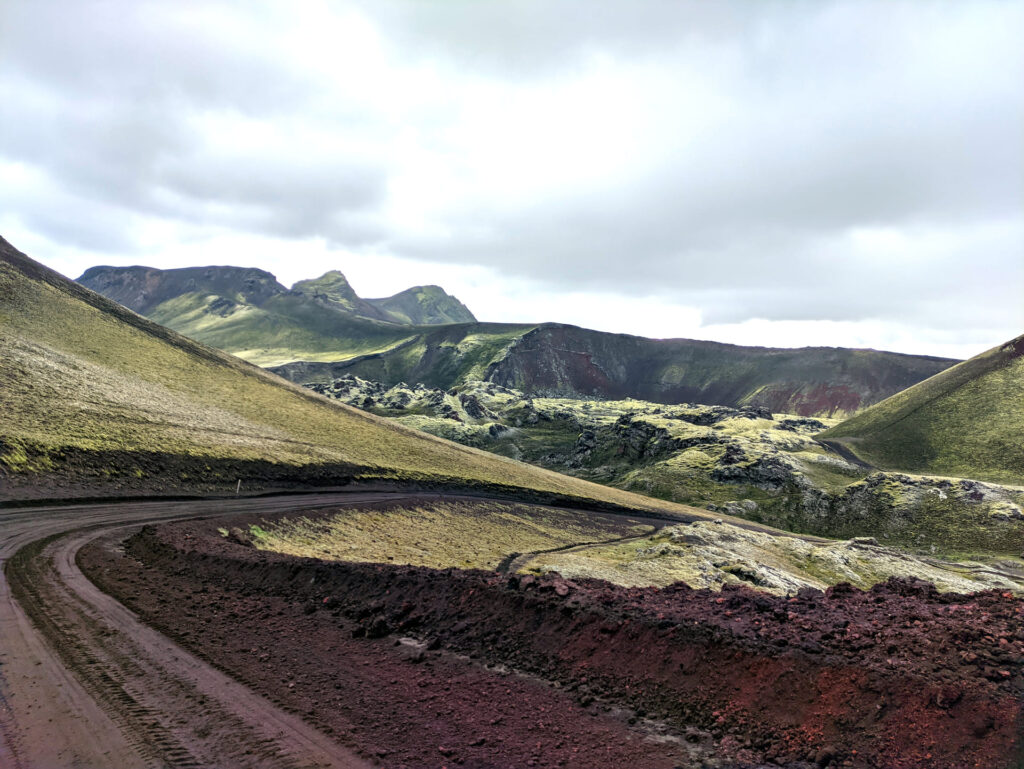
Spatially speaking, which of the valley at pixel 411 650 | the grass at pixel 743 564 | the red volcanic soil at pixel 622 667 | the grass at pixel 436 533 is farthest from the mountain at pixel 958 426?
the red volcanic soil at pixel 622 667

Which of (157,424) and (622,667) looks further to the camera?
(157,424)

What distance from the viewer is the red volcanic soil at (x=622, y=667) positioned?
9.41 metres

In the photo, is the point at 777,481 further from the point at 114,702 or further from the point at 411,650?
the point at 114,702

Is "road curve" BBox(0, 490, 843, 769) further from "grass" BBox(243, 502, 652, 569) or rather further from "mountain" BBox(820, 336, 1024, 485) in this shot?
"mountain" BBox(820, 336, 1024, 485)

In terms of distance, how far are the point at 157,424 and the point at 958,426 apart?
190 metres

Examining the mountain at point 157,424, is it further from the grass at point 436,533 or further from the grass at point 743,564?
the grass at point 743,564

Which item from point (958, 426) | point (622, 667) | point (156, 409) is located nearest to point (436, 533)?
point (622, 667)

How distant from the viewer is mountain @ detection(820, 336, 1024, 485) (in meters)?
125

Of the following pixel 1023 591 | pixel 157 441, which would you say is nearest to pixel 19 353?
pixel 157 441

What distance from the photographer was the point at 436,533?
49.7 m

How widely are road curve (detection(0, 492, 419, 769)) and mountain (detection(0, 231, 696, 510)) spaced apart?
27.7 metres

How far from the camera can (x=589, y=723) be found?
35.4 feet

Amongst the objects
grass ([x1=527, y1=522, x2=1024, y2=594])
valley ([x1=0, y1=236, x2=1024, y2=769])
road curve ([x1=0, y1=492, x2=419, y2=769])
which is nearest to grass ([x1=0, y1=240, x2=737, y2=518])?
valley ([x1=0, y1=236, x2=1024, y2=769])

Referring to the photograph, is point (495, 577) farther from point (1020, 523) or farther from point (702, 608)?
point (1020, 523)
